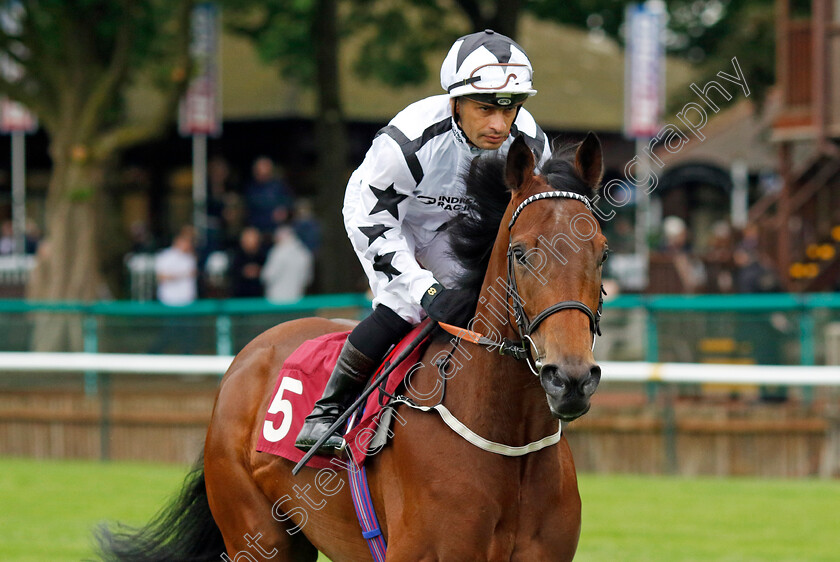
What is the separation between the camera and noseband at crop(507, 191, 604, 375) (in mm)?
3076

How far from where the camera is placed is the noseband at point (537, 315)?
3.08m

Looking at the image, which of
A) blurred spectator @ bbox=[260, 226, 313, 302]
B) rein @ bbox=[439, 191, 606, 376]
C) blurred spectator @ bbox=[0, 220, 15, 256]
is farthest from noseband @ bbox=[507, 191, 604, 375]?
blurred spectator @ bbox=[0, 220, 15, 256]

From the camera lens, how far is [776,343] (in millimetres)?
9391

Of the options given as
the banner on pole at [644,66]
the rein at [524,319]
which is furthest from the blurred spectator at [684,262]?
the rein at [524,319]

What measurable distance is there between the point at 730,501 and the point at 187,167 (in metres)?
16.6

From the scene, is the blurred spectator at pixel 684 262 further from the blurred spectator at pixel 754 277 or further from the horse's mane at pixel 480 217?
the horse's mane at pixel 480 217

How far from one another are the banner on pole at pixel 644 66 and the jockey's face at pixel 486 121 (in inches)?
498

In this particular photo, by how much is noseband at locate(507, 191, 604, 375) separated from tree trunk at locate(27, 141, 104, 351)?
11367mm

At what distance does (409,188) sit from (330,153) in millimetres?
12034

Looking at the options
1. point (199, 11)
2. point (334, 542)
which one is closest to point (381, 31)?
point (199, 11)

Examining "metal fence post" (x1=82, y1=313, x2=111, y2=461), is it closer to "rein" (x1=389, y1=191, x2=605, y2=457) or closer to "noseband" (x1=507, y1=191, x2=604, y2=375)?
"rein" (x1=389, y1=191, x2=605, y2=457)

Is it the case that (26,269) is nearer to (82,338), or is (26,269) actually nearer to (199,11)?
(199,11)

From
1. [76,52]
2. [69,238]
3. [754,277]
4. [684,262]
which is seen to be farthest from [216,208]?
[754,277]

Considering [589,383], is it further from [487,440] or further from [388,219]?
[388,219]
